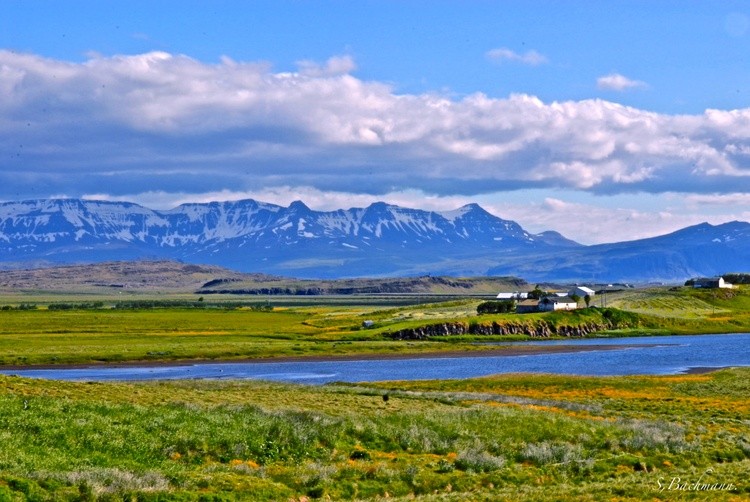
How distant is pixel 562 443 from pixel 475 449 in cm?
393

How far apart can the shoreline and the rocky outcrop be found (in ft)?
47.7

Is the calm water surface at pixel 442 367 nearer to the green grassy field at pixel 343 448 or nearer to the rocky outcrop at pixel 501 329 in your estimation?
the rocky outcrop at pixel 501 329

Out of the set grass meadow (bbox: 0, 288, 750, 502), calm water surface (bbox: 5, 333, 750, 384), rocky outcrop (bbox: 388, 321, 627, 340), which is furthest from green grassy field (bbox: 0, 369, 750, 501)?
rocky outcrop (bbox: 388, 321, 627, 340)

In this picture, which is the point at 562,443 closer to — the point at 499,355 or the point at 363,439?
the point at 363,439

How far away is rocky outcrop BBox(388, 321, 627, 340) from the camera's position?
135 metres

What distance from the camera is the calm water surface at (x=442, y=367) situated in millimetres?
85312

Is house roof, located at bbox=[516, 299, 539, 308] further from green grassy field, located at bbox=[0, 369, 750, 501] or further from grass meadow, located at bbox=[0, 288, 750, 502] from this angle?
green grassy field, located at bbox=[0, 369, 750, 501]

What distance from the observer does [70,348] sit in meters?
108

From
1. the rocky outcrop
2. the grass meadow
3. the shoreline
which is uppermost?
the grass meadow

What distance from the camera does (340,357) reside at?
358ft

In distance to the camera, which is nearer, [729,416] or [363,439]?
[363,439]

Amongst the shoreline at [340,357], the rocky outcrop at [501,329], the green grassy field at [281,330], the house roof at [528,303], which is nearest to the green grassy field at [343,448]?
the shoreline at [340,357]

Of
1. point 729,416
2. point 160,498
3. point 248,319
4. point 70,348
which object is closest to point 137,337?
point 70,348

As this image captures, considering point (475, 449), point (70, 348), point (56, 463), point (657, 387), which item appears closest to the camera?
point (56, 463)
